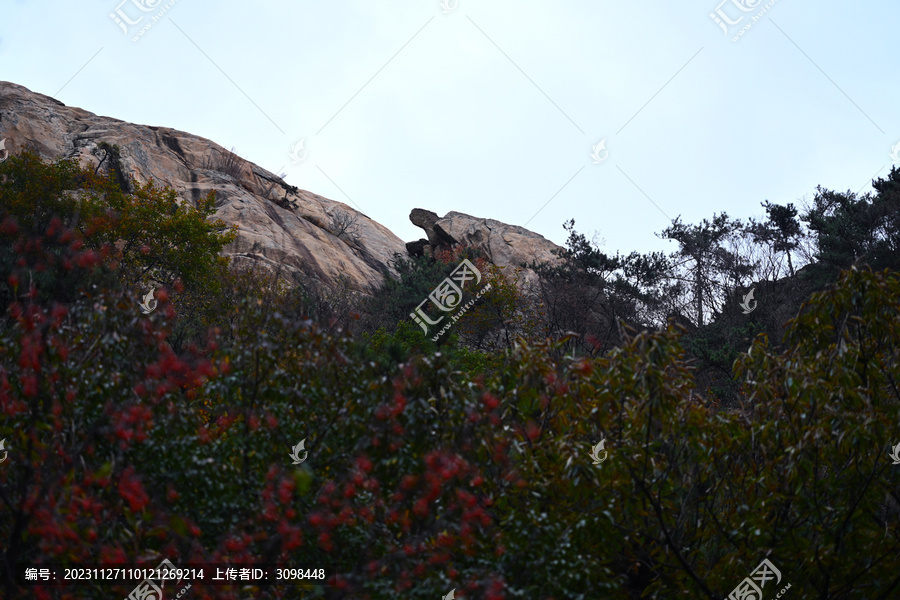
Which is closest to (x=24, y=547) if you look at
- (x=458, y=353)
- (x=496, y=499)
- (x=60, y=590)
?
(x=60, y=590)

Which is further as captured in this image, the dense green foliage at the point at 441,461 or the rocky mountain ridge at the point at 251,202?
the rocky mountain ridge at the point at 251,202

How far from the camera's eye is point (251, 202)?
109 ft

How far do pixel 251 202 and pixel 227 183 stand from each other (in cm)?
220

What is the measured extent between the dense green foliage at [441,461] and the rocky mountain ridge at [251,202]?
2246cm

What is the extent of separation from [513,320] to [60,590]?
18.9 metres

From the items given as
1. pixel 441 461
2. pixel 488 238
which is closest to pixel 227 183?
pixel 488 238

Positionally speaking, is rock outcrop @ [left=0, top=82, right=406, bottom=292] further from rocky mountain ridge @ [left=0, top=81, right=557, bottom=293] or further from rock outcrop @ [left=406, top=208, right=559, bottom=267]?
rock outcrop @ [left=406, top=208, right=559, bottom=267]

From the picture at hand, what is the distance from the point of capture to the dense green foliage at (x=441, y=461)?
4.50 m

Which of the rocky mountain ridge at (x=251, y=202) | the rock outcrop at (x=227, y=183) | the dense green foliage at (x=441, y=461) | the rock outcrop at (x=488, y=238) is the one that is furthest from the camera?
the rock outcrop at (x=488, y=238)

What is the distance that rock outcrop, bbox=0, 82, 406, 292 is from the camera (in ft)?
98.1

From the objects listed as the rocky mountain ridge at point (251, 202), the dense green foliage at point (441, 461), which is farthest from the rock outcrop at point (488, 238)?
the dense green foliage at point (441, 461)

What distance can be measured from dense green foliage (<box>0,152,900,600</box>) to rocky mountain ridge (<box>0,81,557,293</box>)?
73.7 ft

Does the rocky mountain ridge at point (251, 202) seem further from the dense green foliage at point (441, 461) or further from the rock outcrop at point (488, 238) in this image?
the dense green foliage at point (441, 461)

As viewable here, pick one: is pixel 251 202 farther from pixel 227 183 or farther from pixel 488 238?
pixel 488 238
